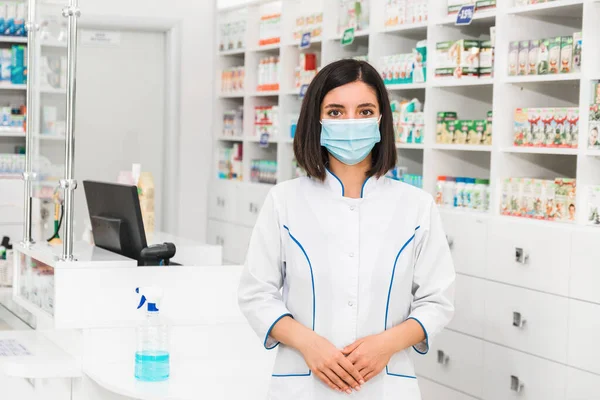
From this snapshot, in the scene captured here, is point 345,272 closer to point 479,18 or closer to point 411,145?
point 479,18

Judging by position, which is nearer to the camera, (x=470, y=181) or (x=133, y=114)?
(x=470, y=181)

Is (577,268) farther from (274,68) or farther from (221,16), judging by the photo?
(221,16)

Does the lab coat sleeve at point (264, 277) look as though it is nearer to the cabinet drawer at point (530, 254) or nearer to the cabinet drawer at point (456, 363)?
the cabinet drawer at point (530, 254)

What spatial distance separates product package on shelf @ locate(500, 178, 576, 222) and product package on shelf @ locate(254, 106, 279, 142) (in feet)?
7.68

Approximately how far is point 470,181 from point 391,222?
107 inches

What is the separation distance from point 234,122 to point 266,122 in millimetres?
537

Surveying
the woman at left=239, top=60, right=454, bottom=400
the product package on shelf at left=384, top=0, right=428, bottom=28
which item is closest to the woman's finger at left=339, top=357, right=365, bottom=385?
the woman at left=239, top=60, right=454, bottom=400

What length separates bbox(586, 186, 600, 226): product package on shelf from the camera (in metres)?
3.79

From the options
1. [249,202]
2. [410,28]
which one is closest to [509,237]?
[410,28]

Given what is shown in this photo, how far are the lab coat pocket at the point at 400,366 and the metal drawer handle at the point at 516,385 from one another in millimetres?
2292

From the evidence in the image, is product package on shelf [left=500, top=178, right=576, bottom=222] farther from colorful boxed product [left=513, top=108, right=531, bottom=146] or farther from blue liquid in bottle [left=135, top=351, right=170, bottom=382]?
blue liquid in bottle [left=135, top=351, right=170, bottom=382]

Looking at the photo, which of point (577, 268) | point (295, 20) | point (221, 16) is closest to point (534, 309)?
point (577, 268)

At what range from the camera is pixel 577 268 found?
3742mm

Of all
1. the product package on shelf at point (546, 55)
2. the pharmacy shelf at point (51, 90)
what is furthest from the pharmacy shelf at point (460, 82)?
the pharmacy shelf at point (51, 90)
